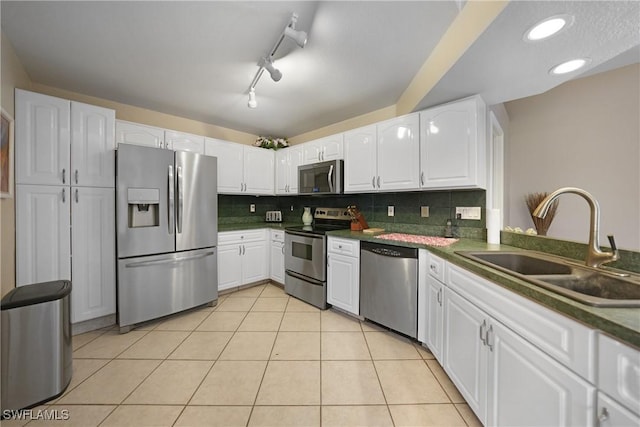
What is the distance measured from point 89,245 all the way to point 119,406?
147 centimetres

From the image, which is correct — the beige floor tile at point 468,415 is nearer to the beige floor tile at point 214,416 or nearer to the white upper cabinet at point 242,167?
the beige floor tile at point 214,416

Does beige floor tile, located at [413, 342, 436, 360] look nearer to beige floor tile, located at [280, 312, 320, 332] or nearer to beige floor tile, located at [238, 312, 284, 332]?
beige floor tile, located at [280, 312, 320, 332]

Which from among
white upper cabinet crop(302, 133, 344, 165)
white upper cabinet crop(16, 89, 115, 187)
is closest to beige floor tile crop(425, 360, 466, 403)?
white upper cabinet crop(302, 133, 344, 165)

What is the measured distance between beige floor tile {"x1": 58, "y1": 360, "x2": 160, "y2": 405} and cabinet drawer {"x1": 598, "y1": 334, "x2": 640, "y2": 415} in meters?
2.30

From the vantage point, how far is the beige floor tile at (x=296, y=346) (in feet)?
6.04

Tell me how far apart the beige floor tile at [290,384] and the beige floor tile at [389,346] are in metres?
0.52

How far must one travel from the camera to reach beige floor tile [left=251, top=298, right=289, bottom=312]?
107 inches

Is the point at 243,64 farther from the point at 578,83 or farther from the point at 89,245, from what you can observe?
the point at 578,83

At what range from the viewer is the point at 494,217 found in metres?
1.93

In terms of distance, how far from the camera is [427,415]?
132 centimetres

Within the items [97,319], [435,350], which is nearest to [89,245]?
[97,319]

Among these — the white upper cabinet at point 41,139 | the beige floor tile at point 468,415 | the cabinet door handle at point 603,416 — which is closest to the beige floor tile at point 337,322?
the beige floor tile at point 468,415

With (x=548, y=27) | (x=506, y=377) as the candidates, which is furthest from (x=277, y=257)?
(x=548, y=27)

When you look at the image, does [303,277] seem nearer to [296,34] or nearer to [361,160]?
[361,160]
